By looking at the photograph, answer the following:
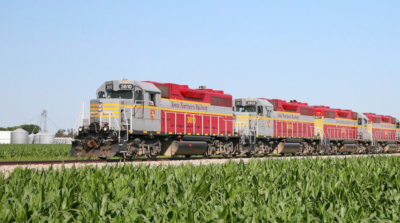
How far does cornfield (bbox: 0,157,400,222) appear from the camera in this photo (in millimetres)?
5751

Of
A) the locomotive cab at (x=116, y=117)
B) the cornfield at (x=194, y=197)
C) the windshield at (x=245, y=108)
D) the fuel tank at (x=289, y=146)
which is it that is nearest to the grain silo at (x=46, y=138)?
the fuel tank at (x=289, y=146)

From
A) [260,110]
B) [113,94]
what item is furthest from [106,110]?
[260,110]

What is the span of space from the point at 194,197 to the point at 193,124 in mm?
17433

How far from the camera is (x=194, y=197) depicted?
7.57 m

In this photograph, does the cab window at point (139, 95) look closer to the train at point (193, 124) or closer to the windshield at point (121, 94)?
the train at point (193, 124)

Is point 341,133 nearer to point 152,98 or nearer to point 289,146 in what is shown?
point 289,146

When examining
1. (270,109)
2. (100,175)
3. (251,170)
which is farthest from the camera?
(270,109)

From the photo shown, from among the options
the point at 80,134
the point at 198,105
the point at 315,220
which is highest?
the point at 198,105

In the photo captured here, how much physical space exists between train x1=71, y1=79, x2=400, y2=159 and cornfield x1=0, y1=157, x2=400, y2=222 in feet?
36.5

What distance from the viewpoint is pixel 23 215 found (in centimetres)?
575

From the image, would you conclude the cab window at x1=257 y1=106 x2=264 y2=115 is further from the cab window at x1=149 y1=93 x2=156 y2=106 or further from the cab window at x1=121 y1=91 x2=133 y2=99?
the cab window at x1=121 y1=91 x2=133 y2=99

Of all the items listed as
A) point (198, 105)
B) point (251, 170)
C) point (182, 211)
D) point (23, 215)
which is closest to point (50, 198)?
point (23, 215)

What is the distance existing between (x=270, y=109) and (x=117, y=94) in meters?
12.8

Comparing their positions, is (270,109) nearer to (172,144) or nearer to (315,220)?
(172,144)
